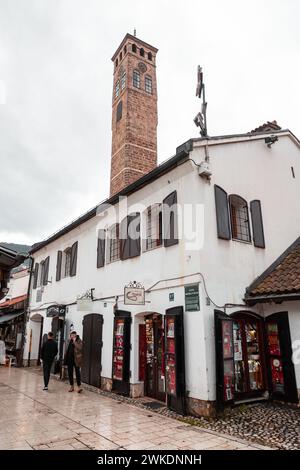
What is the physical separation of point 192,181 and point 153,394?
240 inches

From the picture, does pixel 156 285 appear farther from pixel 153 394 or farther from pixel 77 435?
pixel 77 435

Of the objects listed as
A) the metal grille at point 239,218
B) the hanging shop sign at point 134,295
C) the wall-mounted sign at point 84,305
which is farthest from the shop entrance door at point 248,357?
the wall-mounted sign at point 84,305

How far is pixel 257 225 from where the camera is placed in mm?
9438

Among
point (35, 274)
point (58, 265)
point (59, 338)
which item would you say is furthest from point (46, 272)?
point (59, 338)

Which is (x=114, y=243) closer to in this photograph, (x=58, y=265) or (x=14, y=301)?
(x=58, y=265)

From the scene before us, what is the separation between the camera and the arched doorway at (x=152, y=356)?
895 centimetres

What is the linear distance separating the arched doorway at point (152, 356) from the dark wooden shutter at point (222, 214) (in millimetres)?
3025

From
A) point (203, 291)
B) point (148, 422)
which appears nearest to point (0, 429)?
point (148, 422)

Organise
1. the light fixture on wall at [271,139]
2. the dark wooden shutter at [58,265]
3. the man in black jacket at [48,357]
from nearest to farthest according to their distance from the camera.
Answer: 1. the light fixture on wall at [271,139]
2. the man in black jacket at [48,357]
3. the dark wooden shutter at [58,265]

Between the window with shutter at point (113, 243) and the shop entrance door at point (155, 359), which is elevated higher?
the window with shutter at point (113, 243)

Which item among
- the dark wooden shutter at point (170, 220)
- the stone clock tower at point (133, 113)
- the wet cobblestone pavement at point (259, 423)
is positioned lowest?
the wet cobblestone pavement at point (259, 423)

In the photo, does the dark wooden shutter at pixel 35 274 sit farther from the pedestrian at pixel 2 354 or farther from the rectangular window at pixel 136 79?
the rectangular window at pixel 136 79

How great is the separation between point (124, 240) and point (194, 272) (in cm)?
361

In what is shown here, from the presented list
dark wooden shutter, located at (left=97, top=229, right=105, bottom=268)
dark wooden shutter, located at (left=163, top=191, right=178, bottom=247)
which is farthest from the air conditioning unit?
dark wooden shutter, located at (left=97, top=229, right=105, bottom=268)
